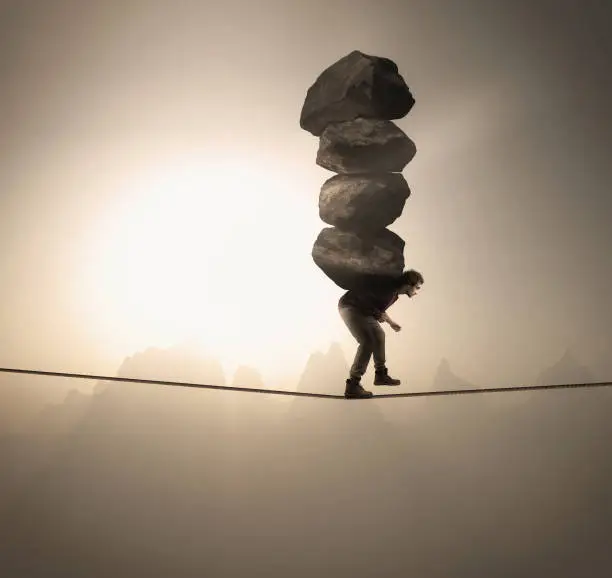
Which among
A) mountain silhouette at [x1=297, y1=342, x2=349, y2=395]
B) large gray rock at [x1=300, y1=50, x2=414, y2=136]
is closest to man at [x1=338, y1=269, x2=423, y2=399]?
mountain silhouette at [x1=297, y1=342, x2=349, y2=395]

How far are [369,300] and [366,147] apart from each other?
23.6 inches

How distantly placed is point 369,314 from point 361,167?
583 millimetres

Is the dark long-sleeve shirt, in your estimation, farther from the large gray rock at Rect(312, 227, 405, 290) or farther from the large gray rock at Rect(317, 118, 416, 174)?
the large gray rock at Rect(317, 118, 416, 174)

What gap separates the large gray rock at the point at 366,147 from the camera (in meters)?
2.42

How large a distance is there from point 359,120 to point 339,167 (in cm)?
20

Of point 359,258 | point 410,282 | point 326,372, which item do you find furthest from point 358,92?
point 326,372

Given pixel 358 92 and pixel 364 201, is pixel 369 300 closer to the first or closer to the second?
pixel 364 201

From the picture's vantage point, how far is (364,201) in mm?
2398

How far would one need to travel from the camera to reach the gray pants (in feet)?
8.00

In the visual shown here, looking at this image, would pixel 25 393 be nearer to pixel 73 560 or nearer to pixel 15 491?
pixel 15 491

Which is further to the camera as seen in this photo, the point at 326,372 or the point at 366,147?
the point at 326,372

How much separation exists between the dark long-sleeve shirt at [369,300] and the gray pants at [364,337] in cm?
2

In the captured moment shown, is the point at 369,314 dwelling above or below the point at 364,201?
below

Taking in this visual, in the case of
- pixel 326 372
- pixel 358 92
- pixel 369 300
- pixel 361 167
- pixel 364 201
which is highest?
pixel 358 92
